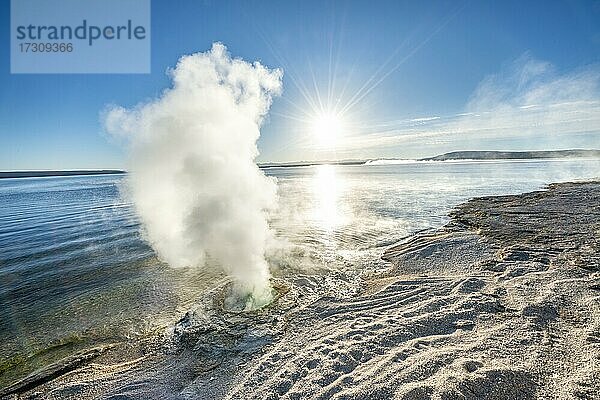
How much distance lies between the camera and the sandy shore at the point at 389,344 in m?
5.90

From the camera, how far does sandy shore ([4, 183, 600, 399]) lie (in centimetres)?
590

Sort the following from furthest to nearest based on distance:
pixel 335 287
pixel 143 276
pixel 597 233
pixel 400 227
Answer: pixel 400 227, pixel 597 233, pixel 143 276, pixel 335 287

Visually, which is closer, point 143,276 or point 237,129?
point 237,129

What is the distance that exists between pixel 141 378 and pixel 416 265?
10178mm

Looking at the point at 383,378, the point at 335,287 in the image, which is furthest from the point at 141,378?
the point at 335,287

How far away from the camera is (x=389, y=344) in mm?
7207

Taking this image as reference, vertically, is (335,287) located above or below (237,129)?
below

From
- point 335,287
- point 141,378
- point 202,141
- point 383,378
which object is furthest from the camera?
point 202,141

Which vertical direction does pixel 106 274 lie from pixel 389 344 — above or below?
below

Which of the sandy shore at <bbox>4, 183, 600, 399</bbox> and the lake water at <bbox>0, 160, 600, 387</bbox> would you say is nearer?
the sandy shore at <bbox>4, 183, 600, 399</bbox>

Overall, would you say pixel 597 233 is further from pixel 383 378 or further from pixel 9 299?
pixel 9 299

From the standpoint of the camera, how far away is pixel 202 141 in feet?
39.9

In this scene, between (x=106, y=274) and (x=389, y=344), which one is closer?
(x=389, y=344)

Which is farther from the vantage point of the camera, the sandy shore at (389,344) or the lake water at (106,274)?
the lake water at (106,274)
